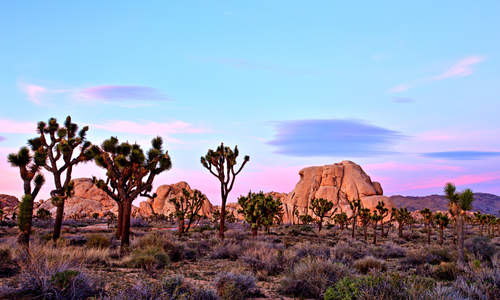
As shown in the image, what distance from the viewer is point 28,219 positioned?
1583 centimetres

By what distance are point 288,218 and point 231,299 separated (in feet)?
307

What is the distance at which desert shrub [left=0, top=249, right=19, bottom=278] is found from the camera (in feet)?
35.5

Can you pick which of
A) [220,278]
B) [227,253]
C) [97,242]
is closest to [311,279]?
[220,278]

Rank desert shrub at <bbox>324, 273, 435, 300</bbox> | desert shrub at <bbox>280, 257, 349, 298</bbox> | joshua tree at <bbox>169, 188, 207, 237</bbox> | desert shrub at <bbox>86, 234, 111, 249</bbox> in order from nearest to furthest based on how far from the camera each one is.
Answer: desert shrub at <bbox>324, 273, 435, 300</bbox>
desert shrub at <bbox>280, 257, 349, 298</bbox>
desert shrub at <bbox>86, 234, 111, 249</bbox>
joshua tree at <bbox>169, 188, 207, 237</bbox>

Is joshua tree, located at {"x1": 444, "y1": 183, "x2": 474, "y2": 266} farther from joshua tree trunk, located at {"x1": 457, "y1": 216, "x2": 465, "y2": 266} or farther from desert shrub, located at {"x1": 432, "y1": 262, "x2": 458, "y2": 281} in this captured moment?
desert shrub, located at {"x1": 432, "y1": 262, "x2": 458, "y2": 281}

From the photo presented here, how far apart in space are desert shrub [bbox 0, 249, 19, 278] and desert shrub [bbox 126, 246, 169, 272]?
138 inches

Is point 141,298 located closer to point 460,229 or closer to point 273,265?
point 273,265

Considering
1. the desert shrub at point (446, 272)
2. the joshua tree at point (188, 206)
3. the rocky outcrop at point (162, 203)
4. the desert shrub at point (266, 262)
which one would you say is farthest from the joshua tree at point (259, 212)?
the rocky outcrop at point (162, 203)

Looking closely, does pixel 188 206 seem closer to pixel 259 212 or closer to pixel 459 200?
pixel 259 212

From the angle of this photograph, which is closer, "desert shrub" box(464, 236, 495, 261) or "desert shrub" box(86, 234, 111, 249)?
"desert shrub" box(86, 234, 111, 249)

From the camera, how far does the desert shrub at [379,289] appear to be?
6383 mm

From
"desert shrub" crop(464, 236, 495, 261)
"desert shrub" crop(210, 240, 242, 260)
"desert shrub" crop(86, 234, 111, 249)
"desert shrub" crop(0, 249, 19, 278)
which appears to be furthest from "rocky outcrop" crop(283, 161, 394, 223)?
"desert shrub" crop(0, 249, 19, 278)

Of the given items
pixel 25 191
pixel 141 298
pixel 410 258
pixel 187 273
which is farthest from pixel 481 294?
pixel 25 191

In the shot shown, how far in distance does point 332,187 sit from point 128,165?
85743 mm
